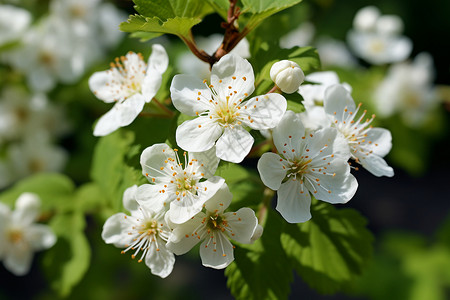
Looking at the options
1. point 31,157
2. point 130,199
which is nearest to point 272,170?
point 130,199

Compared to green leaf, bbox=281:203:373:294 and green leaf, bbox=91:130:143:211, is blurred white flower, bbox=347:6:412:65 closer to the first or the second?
green leaf, bbox=281:203:373:294

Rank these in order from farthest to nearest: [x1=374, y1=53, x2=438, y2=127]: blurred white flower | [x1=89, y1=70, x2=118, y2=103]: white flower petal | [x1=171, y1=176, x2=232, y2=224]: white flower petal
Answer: [x1=374, y1=53, x2=438, y2=127]: blurred white flower, [x1=89, y1=70, x2=118, y2=103]: white flower petal, [x1=171, y1=176, x2=232, y2=224]: white flower petal

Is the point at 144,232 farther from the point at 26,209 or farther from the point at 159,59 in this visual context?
the point at 26,209

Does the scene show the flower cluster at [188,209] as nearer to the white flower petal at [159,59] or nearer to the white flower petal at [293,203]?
the white flower petal at [293,203]

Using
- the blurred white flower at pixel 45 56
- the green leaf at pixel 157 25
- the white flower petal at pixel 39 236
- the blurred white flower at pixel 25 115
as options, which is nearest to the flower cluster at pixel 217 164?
the green leaf at pixel 157 25

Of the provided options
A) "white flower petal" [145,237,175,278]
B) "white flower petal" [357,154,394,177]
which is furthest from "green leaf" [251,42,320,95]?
"white flower petal" [145,237,175,278]
